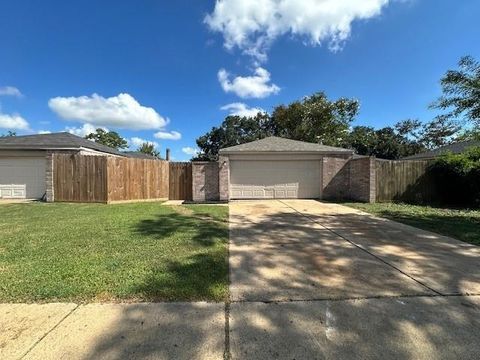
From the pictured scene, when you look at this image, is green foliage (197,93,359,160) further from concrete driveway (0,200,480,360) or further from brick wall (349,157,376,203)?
concrete driveway (0,200,480,360)

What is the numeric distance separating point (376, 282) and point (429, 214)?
7.02 meters

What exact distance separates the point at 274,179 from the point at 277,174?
27 centimetres

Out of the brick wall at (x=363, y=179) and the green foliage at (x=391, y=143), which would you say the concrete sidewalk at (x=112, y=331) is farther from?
the green foliage at (x=391, y=143)

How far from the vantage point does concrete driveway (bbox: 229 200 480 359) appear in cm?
238

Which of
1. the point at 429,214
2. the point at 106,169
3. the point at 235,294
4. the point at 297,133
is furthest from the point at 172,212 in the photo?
the point at 297,133

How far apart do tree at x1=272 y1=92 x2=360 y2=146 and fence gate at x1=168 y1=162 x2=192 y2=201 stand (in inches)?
723

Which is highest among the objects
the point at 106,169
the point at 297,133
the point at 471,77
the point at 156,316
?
the point at 297,133

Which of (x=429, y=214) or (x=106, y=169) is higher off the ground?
(x=106, y=169)

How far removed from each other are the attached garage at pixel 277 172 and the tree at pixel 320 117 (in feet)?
52.0

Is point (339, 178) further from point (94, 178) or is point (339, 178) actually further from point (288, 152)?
point (94, 178)

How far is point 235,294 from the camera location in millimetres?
3309

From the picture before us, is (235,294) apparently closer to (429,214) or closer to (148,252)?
(148,252)

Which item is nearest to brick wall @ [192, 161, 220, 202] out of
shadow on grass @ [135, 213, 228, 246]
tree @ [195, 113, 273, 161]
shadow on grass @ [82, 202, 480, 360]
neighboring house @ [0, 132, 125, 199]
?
shadow on grass @ [135, 213, 228, 246]

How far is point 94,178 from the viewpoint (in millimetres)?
12203
